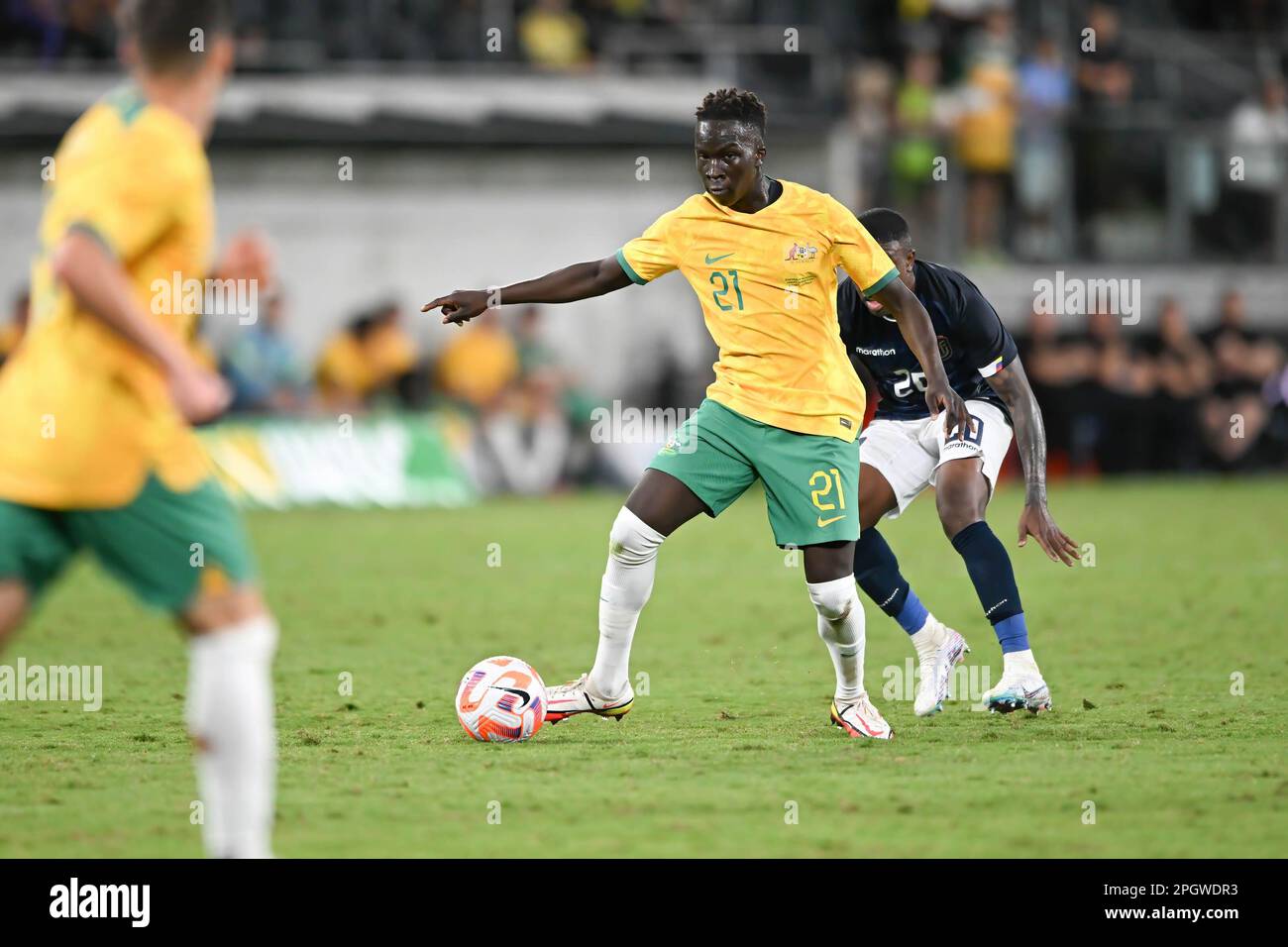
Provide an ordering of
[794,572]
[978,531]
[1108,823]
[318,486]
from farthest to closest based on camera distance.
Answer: [318,486] < [794,572] < [978,531] < [1108,823]

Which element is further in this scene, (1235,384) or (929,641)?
(1235,384)

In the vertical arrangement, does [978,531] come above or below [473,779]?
above

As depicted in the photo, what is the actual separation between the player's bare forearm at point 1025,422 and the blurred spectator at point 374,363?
13155 millimetres

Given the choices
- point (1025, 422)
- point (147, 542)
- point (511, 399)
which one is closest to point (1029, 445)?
point (1025, 422)

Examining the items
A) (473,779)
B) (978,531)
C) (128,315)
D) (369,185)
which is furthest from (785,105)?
(128,315)

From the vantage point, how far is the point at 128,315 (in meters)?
4.35

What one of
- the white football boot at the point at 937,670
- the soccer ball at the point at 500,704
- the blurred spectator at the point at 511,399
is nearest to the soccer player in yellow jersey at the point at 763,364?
the soccer ball at the point at 500,704

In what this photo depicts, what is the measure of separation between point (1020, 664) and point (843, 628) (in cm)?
106

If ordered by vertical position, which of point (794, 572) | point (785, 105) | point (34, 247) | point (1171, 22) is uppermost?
point (1171, 22)

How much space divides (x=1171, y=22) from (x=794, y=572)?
15.7m

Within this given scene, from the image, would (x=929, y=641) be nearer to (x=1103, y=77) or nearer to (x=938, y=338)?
(x=938, y=338)

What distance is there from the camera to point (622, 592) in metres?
7.33

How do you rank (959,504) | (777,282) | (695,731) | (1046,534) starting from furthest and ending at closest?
(959,504) → (1046,534) → (695,731) → (777,282)
